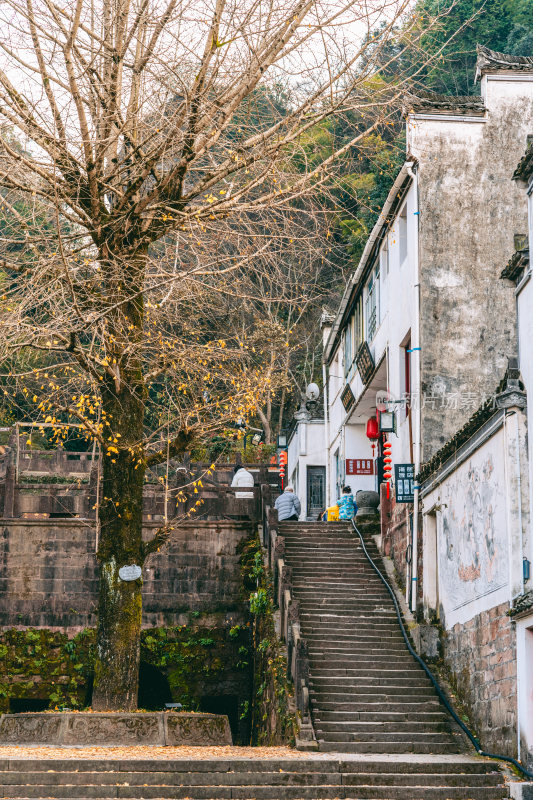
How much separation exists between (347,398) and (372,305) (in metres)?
3.65

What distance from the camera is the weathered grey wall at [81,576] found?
20125 mm

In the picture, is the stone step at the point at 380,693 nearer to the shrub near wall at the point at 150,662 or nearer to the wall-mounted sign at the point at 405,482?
the wall-mounted sign at the point at 405,482

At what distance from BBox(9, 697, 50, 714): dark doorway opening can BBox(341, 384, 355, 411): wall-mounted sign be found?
10.1m

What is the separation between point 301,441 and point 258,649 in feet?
43.7

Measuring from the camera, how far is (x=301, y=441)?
31.0 metres

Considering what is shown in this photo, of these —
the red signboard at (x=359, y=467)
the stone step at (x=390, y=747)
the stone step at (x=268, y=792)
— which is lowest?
the stone step at (x=268, y=792)

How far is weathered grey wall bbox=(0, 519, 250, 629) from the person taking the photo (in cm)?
2012

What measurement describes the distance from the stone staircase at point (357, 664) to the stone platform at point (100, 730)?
2388 mm

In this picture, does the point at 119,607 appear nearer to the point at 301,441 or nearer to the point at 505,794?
the point at 505,794

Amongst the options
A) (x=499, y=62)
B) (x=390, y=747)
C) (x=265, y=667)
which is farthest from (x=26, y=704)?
(x=499, y=62)

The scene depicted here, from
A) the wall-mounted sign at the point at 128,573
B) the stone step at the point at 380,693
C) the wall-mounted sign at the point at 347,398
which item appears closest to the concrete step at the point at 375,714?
the stone step at the point at 380,693

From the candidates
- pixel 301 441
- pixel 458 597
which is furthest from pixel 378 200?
pixel 458 597

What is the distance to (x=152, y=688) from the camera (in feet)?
66.4

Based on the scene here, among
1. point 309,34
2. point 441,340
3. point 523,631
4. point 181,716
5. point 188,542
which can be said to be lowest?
point 181,716
